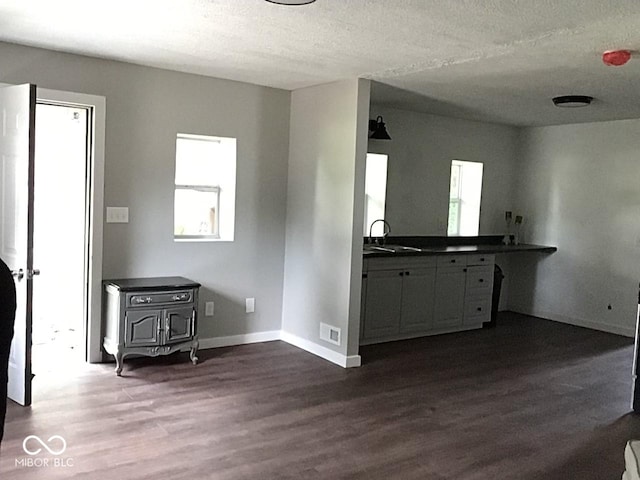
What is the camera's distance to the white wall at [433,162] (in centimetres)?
621

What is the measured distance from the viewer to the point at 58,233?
512 cm

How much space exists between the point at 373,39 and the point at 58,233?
124 inches

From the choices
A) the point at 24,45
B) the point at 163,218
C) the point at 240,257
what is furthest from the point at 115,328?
the point at 24,45

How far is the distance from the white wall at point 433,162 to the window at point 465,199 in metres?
0.09

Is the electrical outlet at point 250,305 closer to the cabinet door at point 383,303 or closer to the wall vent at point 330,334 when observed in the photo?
the wall vent at point 330,334

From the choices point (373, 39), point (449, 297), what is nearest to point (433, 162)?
point (449, 297)

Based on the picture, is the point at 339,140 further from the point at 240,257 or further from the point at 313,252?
the point at 240,257

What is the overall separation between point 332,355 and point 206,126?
80.9 inches

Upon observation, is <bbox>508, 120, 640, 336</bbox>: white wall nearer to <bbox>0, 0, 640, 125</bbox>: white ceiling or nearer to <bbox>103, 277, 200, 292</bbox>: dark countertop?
<bbox>0, 0, 640, 125</bbox>: white ceiling

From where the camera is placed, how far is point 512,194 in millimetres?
7363

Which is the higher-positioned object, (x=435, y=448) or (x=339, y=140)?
(x=339, y=140)

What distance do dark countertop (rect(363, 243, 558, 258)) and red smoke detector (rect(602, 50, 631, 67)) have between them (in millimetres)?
2393

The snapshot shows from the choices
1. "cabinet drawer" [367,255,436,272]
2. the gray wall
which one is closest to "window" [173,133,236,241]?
the gray wall

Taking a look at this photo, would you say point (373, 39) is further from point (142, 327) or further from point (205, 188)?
point (142, 327)
